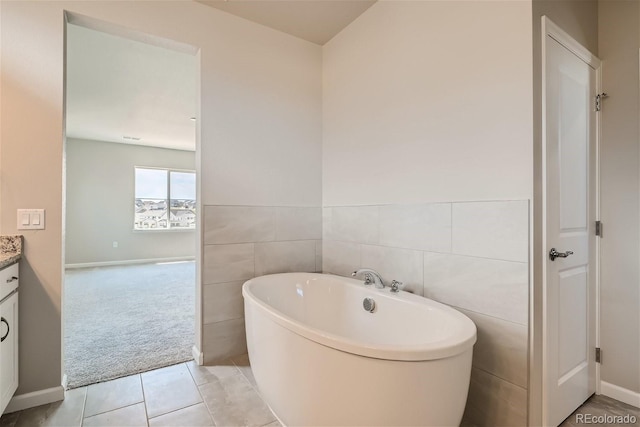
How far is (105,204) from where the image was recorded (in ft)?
21.0

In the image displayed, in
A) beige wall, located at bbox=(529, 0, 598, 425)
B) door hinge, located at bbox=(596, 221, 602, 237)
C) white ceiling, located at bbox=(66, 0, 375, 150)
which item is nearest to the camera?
beige wall, located at bbox=(529, 0, 598, 425)

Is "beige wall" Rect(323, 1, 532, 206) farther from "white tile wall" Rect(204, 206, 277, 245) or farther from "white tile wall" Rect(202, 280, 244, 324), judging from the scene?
"white tile wall" Rect(202, 280, 244, 324)

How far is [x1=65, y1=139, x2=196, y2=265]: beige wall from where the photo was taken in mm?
6129

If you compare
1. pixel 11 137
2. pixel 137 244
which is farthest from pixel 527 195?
pixel 137 244

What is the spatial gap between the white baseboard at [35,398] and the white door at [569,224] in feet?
8.85

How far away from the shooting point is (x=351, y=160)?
2490 mm

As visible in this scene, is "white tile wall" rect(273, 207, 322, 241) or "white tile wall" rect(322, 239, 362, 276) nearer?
"white tile wall" rect(322, 239, 362, 276)

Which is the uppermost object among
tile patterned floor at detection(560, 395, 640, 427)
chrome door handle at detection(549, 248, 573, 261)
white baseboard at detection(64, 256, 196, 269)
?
chrome door handle at detection(549, 248, 573, 261)

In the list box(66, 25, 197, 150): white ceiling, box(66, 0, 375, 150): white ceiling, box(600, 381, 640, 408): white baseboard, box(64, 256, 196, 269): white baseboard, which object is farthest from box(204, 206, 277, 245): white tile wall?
box(64, 256, 196, 269): white baseboard

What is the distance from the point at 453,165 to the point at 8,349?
8.50 feet

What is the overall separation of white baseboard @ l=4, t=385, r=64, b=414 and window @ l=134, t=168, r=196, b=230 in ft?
16.4

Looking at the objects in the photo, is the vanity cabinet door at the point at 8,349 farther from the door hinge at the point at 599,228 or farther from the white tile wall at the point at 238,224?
the door hinge at the point at 599,228

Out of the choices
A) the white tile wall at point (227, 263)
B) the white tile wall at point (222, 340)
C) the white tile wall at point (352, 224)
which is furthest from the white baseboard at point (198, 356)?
the white tile wall at point (352, 224)

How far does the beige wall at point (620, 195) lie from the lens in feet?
5.77
